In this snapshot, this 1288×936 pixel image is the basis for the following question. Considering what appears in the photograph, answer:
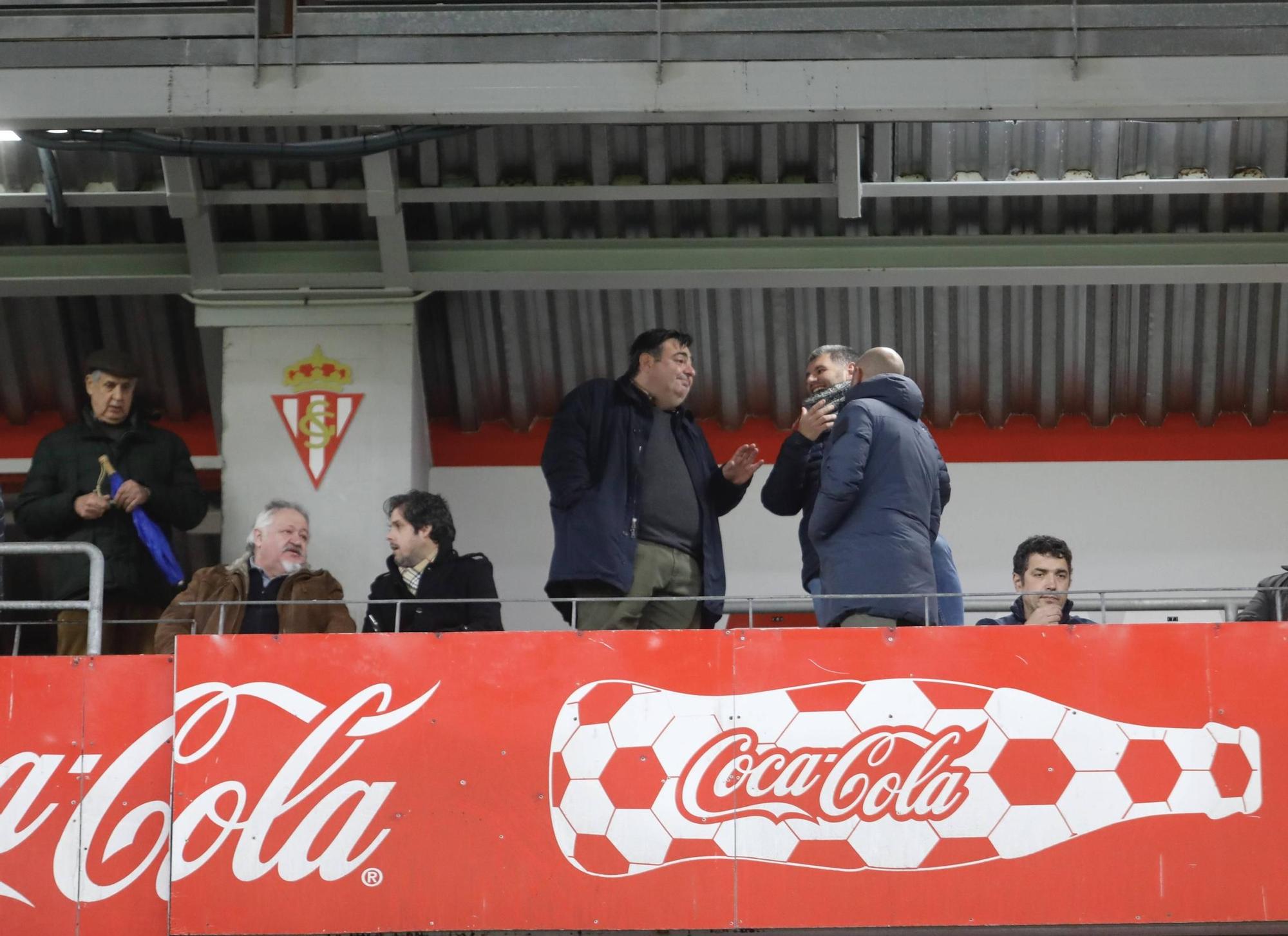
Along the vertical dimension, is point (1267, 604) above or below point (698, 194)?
below

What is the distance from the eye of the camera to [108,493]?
8172 mm

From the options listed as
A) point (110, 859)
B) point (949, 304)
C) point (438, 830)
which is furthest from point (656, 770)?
point (949, 304)

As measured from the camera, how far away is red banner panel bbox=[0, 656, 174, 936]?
20.8 ft

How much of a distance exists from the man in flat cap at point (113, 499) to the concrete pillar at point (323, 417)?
633mm

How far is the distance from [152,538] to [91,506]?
0.32 meters

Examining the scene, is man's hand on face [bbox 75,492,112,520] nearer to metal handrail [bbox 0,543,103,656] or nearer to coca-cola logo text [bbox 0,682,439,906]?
metal handrail [bbox 0,543,103,656]

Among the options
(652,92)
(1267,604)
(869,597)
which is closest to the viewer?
(869,597)

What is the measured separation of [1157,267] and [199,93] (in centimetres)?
506

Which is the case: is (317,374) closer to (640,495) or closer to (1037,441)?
(640,495)

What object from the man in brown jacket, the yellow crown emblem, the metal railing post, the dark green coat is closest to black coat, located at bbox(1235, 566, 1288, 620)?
the man in brown jacket

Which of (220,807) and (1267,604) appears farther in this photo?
(1267,604)

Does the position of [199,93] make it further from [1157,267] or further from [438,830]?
[1157,267]

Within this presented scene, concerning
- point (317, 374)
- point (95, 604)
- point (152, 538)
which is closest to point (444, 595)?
point (95, 604)

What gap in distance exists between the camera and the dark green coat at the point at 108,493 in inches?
319
